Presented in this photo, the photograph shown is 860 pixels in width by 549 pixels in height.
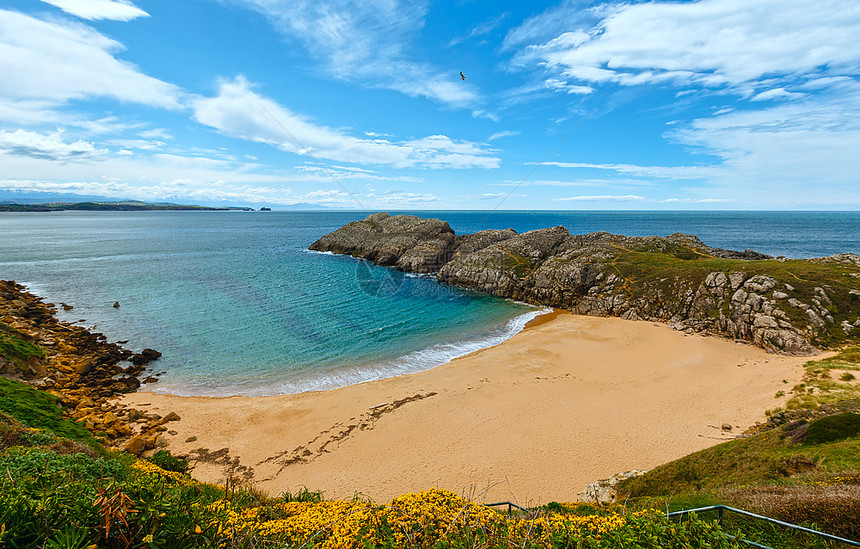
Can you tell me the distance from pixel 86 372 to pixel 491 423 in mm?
28860

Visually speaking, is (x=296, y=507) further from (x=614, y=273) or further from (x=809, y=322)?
(x=614, y=273)

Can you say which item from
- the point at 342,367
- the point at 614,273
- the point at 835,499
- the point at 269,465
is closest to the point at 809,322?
the point at 614,273

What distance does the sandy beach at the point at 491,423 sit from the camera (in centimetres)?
1562

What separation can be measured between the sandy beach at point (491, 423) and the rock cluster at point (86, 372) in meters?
1.43

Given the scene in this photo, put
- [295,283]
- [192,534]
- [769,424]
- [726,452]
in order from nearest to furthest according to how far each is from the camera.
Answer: [192,534] → [726,452] → [769,424] → [295,283]

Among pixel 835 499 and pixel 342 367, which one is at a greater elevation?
pixel 835 499

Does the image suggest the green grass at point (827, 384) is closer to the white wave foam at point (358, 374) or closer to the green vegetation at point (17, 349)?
the white wave foam at point (358, 374)

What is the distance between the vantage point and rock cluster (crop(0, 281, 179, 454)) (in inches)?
731

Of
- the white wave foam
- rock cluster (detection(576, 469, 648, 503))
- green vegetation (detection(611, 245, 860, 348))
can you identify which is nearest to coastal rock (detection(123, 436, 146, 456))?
the white wave foam

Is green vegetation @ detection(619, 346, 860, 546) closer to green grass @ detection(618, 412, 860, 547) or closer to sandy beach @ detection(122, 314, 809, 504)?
green grass @ detection(618, 412, 860, 547)

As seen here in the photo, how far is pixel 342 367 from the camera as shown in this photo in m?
27.9

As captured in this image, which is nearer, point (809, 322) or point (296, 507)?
point (296, 507)

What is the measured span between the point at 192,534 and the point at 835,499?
12110mm

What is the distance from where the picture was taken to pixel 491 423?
19531 mm
